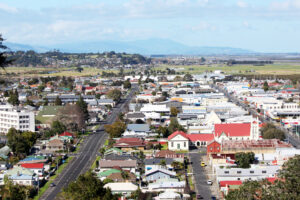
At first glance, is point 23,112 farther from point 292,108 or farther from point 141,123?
point 292,108

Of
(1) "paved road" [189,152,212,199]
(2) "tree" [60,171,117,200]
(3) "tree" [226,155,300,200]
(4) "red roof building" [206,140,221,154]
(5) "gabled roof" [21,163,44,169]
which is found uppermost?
(3) "tree" [226,155,300,200]

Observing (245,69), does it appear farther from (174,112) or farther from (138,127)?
Result: (138,127)

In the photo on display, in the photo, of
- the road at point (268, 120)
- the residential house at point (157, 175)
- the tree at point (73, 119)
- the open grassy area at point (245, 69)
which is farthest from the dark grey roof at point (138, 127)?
the open grassy area at point (245, 69)

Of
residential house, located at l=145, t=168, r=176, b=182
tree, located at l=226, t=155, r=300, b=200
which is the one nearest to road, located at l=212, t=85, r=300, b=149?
residential house, located at l=145, t=168, r=176, b=182

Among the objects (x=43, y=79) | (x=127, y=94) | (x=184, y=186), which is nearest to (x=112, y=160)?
(x=184, y=186)

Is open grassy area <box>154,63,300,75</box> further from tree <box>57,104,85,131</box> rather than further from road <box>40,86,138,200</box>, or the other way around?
road <box>40,86,138,200</box>

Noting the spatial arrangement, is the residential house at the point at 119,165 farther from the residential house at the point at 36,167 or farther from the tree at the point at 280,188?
the tree at the point at 280,188

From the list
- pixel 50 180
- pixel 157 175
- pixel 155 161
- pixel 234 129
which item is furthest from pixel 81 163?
pixel 234 129
